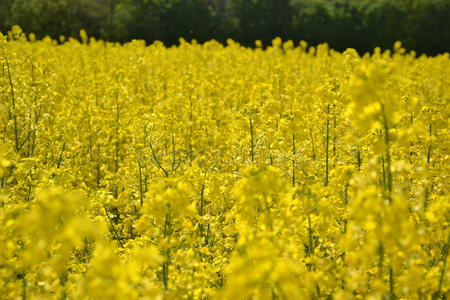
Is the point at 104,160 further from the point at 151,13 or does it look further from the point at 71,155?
the point at 151,13

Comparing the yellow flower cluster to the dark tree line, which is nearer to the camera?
the yellow flower cluster

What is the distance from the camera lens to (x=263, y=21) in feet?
93.5

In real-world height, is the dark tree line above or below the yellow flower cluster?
above

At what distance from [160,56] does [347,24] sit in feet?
51.0

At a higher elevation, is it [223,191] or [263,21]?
[263,21]

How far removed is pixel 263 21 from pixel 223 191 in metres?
24.9

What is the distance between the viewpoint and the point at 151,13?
26344 mm

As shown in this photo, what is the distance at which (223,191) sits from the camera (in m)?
4.77

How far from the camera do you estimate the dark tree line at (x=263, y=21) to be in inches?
1025

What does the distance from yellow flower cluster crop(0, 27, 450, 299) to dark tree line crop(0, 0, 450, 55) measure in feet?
51.7

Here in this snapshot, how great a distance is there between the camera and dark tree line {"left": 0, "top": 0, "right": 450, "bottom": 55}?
26.0 m

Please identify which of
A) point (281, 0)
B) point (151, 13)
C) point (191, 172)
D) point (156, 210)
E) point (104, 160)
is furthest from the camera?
point (281, 0)

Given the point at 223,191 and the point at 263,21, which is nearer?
the point at 223,191

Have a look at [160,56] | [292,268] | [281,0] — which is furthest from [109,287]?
[281,0]
